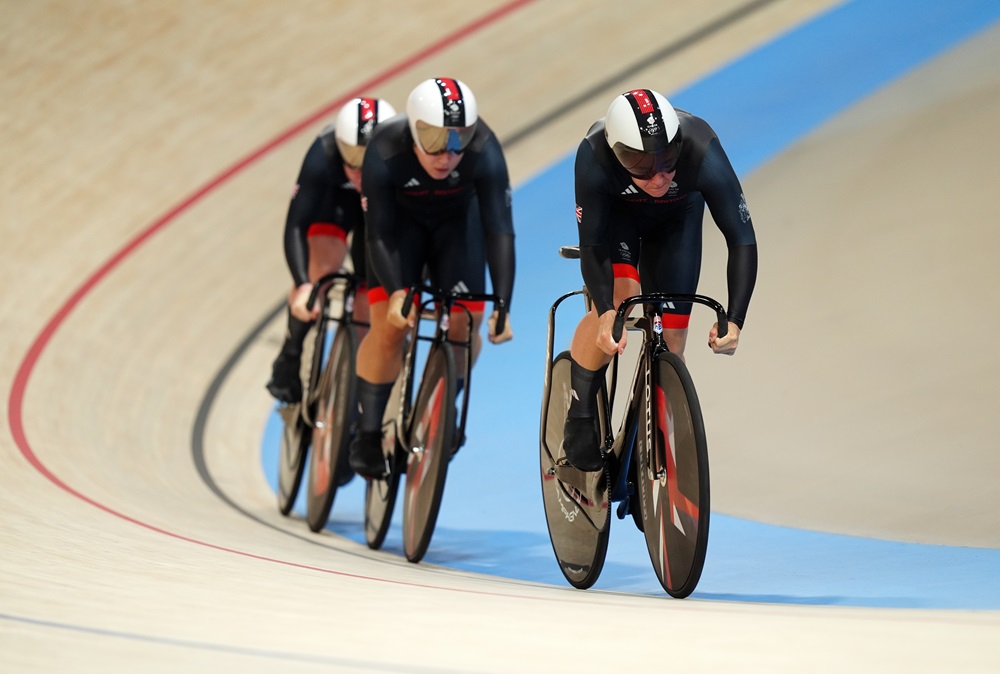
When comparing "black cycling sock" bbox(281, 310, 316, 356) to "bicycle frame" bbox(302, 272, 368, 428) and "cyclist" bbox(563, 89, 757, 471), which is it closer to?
"bicycle frame" bbox(302, 272, 368, 428)

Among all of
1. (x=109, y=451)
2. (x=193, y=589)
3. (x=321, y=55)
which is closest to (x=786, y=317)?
(x=109, y=451)

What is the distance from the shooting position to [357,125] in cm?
410

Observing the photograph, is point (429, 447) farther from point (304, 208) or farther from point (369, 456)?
point (304, 208)

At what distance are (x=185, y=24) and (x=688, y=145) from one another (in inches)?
253

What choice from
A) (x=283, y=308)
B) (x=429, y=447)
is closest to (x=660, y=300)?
(x=429, y=447)

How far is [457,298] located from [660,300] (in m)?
0.93

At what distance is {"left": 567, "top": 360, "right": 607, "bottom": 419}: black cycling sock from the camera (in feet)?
9.93

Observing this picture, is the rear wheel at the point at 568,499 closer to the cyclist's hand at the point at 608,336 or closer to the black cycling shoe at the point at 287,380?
the cyclist's hand at the point at 608,336

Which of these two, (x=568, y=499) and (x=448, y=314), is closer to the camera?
(x=568, y=499)

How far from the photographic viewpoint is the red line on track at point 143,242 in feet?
10.4

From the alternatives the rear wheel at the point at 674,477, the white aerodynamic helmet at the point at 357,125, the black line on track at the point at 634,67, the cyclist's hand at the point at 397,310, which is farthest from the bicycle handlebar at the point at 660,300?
the black line on track at the point at 634,67

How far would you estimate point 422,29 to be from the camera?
8.56m

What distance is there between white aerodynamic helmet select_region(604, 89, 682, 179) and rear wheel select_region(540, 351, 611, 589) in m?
0.68

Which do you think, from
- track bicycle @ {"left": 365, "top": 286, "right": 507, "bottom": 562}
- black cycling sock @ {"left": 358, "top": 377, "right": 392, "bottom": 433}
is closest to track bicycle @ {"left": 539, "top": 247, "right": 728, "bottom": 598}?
track bicycle @ {"left": 365, "top": 286, "right": 507, "bottom": 562}
